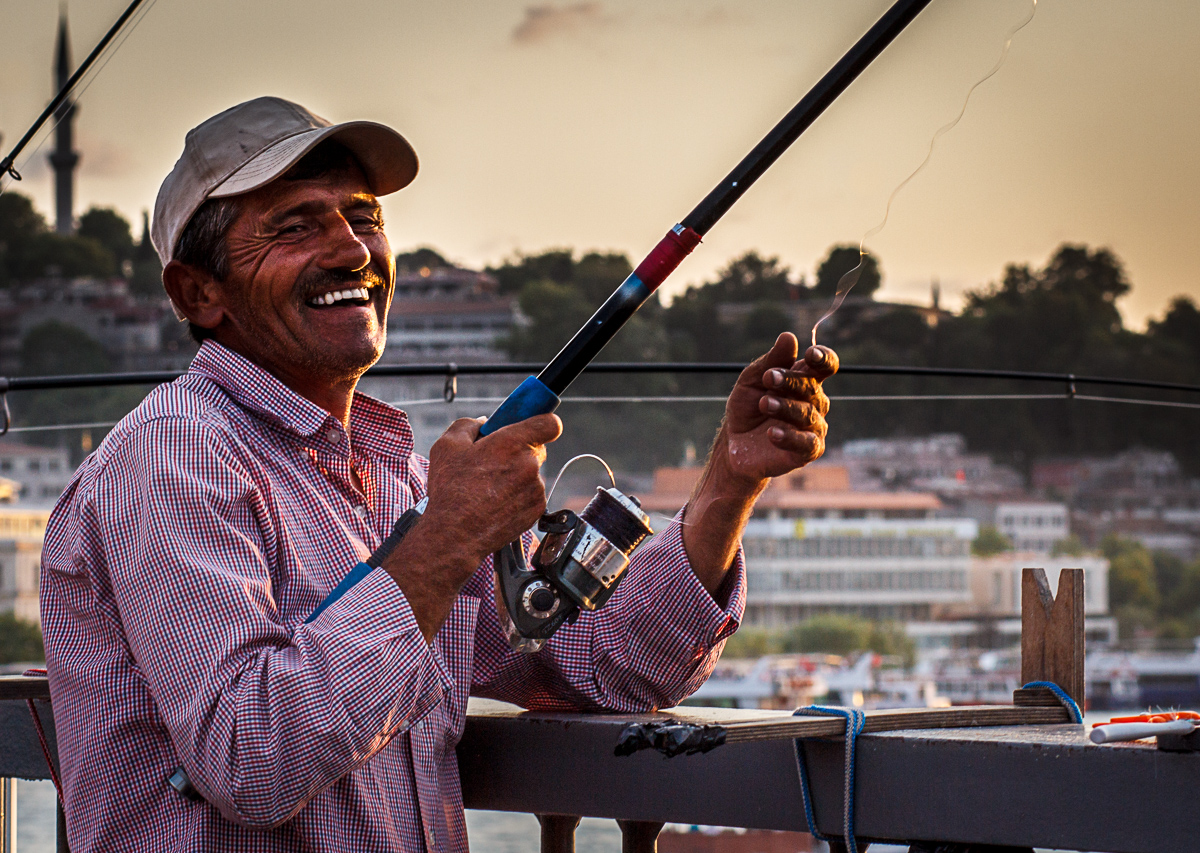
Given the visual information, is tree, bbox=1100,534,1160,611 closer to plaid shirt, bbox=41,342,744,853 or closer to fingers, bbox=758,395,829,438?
fingers, bbox=758,395,829,438

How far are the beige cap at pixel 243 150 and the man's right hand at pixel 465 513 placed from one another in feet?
1.44

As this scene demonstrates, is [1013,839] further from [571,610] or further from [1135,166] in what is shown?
[1135,166]

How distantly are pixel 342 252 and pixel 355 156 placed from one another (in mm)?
167

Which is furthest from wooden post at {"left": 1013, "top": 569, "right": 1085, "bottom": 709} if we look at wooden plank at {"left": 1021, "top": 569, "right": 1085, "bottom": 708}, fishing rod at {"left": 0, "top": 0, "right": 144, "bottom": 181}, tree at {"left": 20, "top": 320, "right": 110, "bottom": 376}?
tree at {"left": 20, "top": 320, "right": 110, "bottom": 376}

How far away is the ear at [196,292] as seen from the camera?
5.84 feet

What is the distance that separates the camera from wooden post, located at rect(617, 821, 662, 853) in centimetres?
191

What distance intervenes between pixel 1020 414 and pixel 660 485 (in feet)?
99.4

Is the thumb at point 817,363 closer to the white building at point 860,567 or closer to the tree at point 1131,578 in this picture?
the white building at point 860,567

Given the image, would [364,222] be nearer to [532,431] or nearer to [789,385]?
[532,431]

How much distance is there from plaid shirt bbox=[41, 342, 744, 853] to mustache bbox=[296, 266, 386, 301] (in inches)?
4.6

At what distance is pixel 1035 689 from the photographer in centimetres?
173

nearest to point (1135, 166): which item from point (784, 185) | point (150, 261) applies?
point (150, 261)

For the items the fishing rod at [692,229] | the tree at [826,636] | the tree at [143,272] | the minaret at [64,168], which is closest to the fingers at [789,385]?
the fishing rod at [692,229]

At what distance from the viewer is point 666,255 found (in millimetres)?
1669
